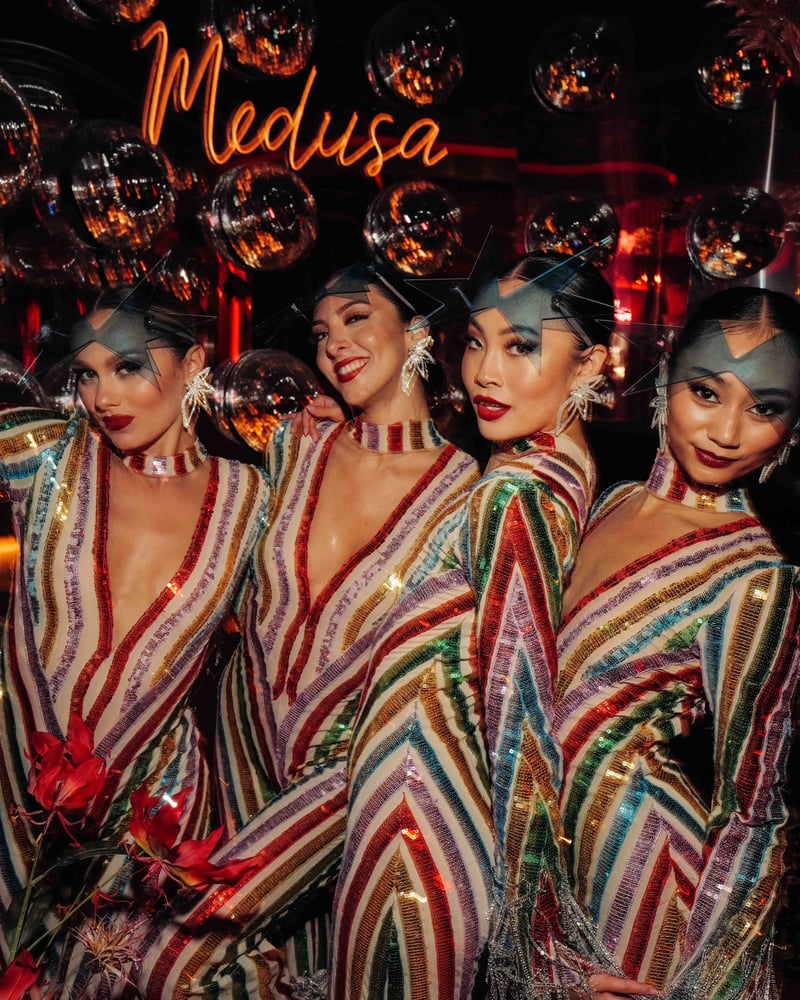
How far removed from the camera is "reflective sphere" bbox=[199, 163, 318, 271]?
2889 millimetres

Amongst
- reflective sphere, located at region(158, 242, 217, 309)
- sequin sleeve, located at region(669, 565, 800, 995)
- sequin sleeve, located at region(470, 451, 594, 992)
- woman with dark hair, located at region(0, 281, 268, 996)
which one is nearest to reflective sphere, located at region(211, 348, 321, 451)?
reflective sphere, located at region(158, 242, 217, 309)

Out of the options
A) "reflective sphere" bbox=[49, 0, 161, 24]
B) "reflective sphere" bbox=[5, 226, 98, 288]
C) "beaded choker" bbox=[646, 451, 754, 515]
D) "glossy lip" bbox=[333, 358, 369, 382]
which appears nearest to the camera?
"beaded choker" bbox=[646, 451, 754, 515]

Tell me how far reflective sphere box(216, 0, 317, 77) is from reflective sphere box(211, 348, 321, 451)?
1097mm

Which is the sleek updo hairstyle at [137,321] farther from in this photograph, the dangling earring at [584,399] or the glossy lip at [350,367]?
the dangling earring at [584,399]

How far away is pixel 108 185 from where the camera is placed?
2898 millimetres

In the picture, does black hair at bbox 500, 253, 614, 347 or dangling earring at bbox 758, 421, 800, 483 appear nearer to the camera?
dangling earring at bbox 758, 421, 800, 483

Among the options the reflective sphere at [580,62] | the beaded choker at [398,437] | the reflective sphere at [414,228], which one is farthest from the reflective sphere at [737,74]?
the beaded choker at [398,437]

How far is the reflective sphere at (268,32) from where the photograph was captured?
320cm

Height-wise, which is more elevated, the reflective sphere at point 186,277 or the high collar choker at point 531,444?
the reflective sphere at point 186,277

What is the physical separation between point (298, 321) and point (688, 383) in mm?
1026

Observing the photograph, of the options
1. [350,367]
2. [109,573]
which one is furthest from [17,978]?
[350,367]

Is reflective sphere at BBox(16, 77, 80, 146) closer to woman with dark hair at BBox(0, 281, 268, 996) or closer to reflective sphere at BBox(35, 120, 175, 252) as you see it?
reflective sphere at BBox(35, 120, 175, 252)

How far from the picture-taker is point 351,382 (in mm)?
2520

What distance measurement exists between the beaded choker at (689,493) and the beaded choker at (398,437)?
0.65 metres
